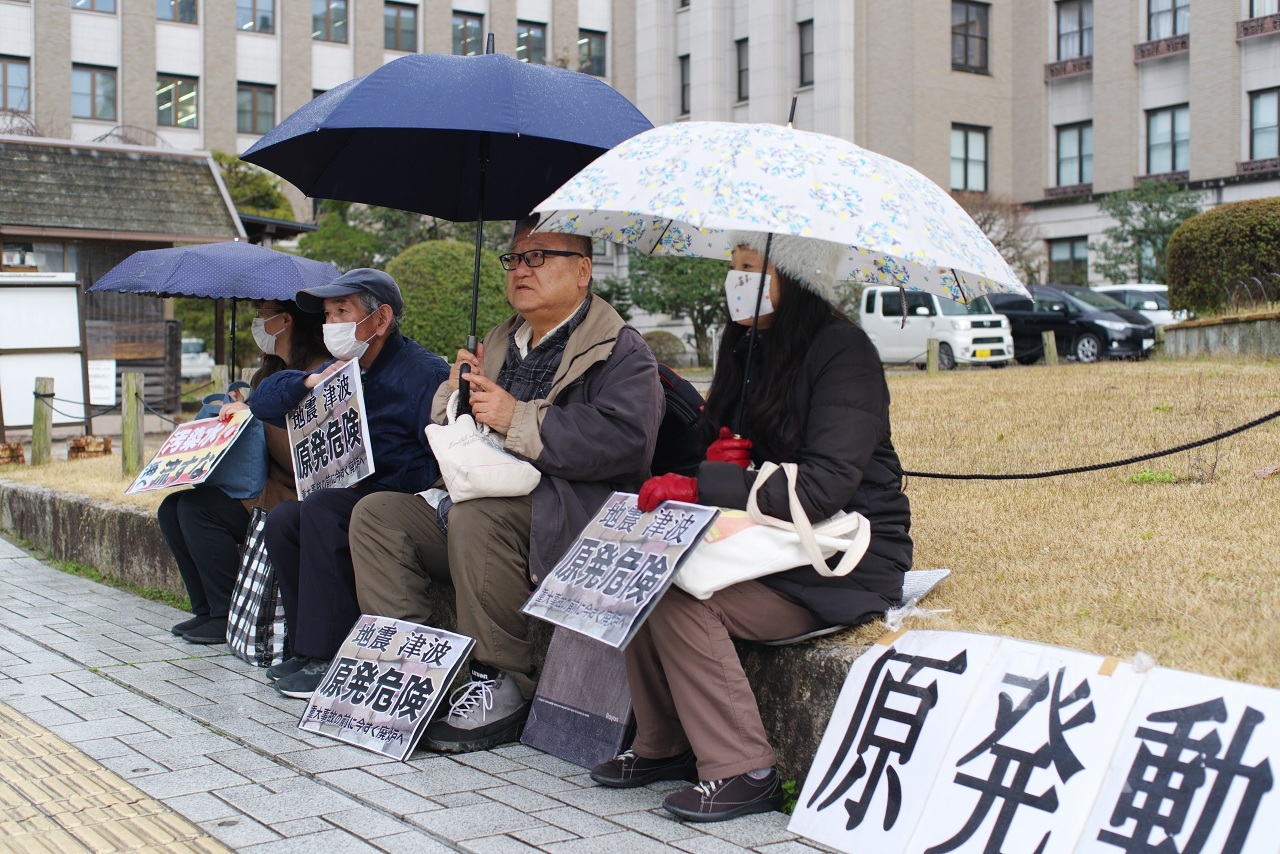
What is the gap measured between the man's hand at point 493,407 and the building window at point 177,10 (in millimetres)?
37156

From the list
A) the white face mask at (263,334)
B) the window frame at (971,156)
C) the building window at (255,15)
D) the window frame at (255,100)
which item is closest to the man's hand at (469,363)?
the white face mask at (263,334)

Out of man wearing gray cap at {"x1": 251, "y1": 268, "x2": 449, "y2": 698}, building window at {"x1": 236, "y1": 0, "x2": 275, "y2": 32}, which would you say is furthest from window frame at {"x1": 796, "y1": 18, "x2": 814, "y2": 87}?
man wearing gray cap at {"x1": 251, "y1": 268, "x2": 449, "y2": 698}

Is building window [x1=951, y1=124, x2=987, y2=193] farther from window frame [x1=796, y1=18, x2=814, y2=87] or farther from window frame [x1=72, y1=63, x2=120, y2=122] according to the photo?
window frame [x1=72, y1=63, x2=120, y2=122]

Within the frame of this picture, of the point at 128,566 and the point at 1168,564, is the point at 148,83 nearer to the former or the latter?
the point at 128,566

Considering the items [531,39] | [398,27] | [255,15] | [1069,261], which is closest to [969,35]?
[1069,261]

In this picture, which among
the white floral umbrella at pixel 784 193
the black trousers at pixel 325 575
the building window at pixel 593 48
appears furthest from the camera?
the building window at pixel 593 48

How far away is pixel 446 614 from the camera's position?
5.65m

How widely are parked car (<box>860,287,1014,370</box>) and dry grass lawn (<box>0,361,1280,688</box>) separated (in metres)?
11.9

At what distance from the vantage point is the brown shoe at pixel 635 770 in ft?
13.7

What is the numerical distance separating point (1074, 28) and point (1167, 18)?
2684 millimetres

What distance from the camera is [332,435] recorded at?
5469 millimetres

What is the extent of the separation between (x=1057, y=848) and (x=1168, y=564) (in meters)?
1.77

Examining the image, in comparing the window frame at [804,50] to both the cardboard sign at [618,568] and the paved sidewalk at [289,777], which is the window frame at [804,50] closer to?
the paved sidewalk at [289,777]

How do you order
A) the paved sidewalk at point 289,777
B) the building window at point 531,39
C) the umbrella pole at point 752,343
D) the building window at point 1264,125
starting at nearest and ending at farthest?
the paved sidewalk at point 289,777 → the umbrella pole at point 752,343 → the building window at point 1264,125 → the building window at point 531,39
